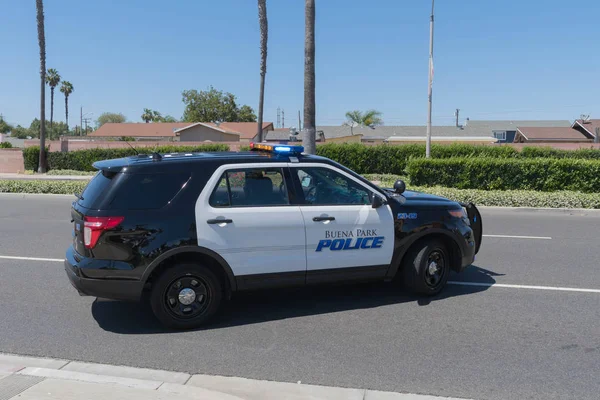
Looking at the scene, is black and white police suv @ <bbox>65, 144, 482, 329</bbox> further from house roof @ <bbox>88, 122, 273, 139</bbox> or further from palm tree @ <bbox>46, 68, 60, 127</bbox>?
palm tree @ <bbox>46, 68, 60, 127</bbox>

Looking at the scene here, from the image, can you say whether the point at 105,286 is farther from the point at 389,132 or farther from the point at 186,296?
the point at 389,132

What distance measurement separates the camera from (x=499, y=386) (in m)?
4.09

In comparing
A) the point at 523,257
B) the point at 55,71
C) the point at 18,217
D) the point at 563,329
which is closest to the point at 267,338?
the point at 563,329

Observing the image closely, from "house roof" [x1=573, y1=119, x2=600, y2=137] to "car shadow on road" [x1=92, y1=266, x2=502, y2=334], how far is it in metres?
50.6

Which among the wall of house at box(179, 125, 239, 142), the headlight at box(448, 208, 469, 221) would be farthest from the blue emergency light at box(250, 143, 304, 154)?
the wall of house at box(179, 125, 239, 142)

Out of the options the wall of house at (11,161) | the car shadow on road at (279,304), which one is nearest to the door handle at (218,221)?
the car shadow on road at (279,304)

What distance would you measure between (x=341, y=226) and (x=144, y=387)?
2560 mm

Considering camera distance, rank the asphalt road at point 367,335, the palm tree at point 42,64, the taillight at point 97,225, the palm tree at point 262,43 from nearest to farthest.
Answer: the asphalt road at point 367,335
the taillight at point 97,225
the palm tree at point 262,43
the palm tree at point 42,64

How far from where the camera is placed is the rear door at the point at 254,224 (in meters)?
5.23

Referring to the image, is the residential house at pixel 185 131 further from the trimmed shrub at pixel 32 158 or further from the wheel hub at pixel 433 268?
the wheel hub at pixel 433 268

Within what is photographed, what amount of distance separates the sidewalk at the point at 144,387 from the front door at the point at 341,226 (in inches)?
66.9

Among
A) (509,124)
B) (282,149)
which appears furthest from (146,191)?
(509,124)

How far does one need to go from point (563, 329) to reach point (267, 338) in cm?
291

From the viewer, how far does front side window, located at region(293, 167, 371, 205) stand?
5672 mm
